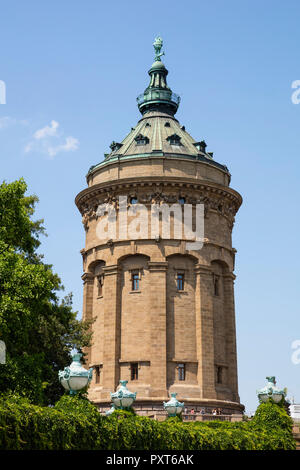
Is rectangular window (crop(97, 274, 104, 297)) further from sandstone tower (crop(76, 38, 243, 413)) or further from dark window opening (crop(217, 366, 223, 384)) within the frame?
dark window opening (crop(217, 366, 223, 384))

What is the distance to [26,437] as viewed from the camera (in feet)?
49.5

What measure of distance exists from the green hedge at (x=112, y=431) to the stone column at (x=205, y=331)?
71.6 feet

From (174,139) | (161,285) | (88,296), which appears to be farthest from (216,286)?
(174,139)

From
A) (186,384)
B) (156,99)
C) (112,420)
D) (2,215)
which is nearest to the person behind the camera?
(112,420)

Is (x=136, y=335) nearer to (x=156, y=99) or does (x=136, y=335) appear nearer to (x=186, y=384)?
(x=186, y=384)

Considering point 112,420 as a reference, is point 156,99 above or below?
above

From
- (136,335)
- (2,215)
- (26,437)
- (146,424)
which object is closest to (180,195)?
(136,335)

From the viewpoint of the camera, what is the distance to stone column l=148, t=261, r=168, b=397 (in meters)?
46.3

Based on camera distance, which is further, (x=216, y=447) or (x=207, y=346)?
(x=207, y=346)

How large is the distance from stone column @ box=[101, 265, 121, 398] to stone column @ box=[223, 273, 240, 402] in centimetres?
975

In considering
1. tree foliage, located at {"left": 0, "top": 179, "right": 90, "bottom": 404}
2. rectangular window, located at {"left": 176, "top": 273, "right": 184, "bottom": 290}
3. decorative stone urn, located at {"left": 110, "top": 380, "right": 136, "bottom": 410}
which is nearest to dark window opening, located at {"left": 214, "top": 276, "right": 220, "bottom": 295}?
rectangular window, located at {"left": 176, "top": 273, "right": 184, "bottom": 290}

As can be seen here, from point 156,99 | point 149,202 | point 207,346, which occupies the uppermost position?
point 156,99

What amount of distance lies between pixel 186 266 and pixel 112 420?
31833 millimetres
